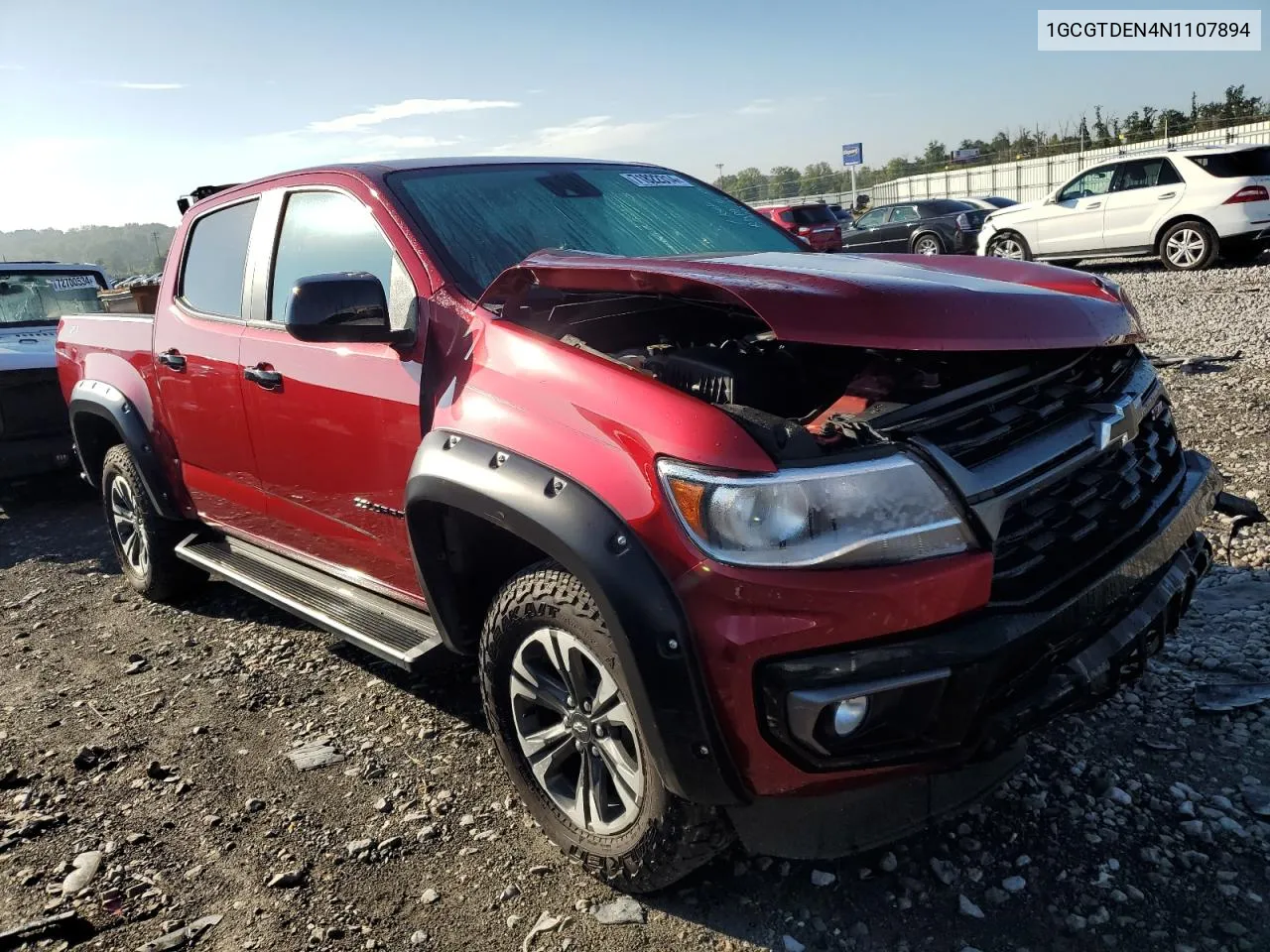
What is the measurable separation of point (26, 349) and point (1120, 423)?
7305 mm

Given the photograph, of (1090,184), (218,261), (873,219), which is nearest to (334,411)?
(218,261)

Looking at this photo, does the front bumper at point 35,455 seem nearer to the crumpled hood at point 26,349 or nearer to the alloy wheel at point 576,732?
the crumpled hood at point 26,349

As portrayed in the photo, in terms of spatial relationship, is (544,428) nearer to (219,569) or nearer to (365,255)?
(365,255)

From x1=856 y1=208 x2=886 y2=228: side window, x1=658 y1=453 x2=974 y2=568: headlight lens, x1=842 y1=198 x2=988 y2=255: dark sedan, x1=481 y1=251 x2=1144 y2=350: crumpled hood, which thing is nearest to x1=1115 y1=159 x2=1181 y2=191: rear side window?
x1=842 y1=198 x2=988 y2=255: dark sedan

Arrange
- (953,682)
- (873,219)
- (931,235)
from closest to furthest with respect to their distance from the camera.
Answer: (953,682), (931,235), (873,219)

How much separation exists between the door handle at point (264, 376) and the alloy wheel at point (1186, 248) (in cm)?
1270

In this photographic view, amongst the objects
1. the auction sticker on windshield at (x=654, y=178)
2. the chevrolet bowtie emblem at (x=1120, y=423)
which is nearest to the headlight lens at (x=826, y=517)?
the chevrolet bowtie emblem at (x=1120, y=423)

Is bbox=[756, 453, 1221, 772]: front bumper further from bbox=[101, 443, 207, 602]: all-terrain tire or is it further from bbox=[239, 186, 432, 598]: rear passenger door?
bbox=[101, 443, 207, 602]: all-terrain tire

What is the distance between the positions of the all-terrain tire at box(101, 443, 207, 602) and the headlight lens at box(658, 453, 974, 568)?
342 centimetres

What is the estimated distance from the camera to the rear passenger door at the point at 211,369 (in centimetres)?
364

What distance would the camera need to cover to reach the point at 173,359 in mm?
3986

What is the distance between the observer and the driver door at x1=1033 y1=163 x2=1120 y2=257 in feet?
43.7

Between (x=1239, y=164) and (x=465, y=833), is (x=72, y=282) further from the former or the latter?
(x=1239, y=164)

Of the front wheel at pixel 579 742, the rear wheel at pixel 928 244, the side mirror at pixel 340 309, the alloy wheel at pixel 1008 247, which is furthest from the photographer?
the rear wheel at pixel 928 244
